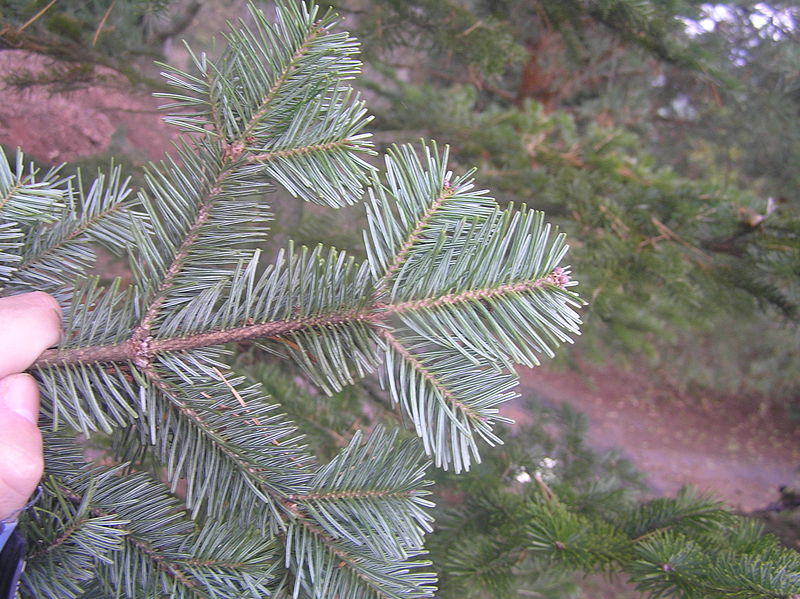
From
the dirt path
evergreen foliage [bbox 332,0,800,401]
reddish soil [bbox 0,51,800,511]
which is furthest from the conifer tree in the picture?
the dirt path

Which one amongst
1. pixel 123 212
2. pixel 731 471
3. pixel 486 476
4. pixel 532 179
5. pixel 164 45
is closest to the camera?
pixel 123 212

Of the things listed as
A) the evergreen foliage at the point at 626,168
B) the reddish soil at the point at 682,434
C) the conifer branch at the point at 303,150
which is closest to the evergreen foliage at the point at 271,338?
the conifer branch at the point at 303,150

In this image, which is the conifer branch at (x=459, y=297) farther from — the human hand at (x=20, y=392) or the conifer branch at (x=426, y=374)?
the human hand at (x=20, y=392)

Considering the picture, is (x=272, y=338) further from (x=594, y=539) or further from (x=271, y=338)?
(x=594, y=539)

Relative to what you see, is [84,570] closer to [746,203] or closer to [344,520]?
[344,520]

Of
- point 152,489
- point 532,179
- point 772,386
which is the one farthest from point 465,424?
point 772,386

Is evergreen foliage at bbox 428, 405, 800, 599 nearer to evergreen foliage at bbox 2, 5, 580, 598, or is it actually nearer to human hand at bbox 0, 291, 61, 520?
evergreen foliage at bbox 2, 5, 580, 598
